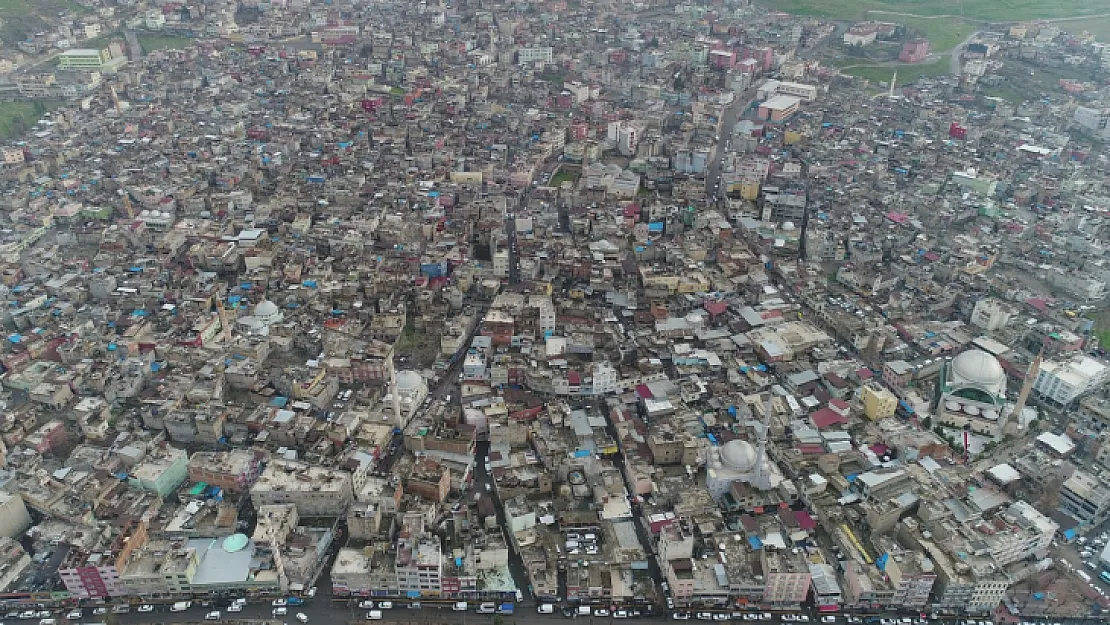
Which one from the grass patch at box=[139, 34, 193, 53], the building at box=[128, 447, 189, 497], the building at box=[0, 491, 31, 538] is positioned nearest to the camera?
the building at box=[0, 491, 31, 538]

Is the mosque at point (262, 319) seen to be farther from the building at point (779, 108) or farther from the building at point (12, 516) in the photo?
the building at point (779, 108)

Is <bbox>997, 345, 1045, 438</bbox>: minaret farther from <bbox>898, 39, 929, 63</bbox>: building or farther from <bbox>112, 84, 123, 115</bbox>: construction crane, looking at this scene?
<bbox>112, 84, 123, 115</bbox>: construction crane

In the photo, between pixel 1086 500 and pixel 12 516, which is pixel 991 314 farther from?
pixel 12 516

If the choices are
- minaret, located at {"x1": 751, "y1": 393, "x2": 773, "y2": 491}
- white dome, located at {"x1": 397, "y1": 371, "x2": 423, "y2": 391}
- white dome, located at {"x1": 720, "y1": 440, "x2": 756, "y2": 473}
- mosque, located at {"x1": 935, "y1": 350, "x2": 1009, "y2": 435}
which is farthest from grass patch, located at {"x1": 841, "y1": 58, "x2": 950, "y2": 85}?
white dome, located at {"x1": 397, "y1": 371, "x2": 423, "y2": 391}

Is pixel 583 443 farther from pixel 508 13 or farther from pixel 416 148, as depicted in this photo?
pixel 508 13

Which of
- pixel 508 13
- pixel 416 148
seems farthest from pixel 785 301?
pixel 508 13

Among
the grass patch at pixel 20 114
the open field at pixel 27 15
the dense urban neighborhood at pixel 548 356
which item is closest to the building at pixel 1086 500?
the dense urban neighborhood at pixel 548 356
